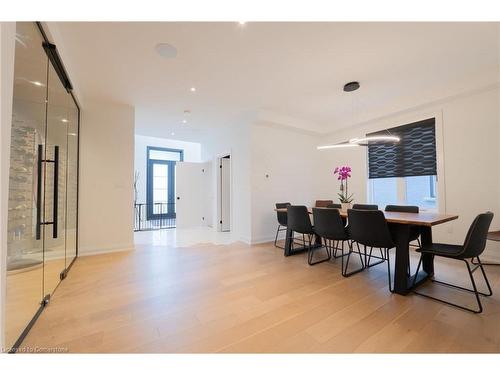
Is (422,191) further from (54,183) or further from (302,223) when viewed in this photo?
(54,183)

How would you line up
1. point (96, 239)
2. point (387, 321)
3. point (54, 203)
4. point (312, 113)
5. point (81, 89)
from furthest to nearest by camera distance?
Answer: point (312, 113)
point (96, 239)
point (81, 89)
point (54, 203)
point (387, 321)

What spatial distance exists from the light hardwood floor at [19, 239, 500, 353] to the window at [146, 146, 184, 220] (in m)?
5.06

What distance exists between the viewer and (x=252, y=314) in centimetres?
175

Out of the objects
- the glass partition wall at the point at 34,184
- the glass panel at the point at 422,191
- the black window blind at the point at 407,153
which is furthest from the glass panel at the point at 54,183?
the glass panel at the point at 422,191

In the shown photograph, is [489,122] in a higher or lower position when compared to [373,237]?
higher

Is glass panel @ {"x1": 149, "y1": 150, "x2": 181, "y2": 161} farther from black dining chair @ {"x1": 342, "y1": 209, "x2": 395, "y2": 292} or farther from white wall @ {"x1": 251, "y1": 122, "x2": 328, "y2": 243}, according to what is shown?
black dining chair @ {"x1": 342, "y1": 209, "x2": 395, "y2": 292}

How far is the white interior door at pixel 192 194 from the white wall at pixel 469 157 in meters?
5.35

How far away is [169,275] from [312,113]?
399cm
